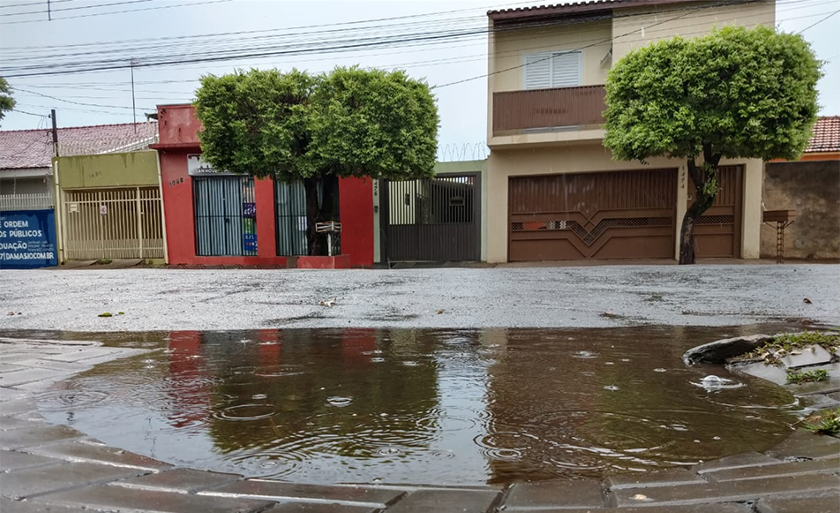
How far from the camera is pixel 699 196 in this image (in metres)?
12.1

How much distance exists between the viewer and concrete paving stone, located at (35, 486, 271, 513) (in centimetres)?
154

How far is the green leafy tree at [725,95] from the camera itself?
10.8 m

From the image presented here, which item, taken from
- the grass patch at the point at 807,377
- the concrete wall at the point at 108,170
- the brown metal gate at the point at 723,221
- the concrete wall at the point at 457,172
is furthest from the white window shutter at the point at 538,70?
the grass patch at the point at 807,377

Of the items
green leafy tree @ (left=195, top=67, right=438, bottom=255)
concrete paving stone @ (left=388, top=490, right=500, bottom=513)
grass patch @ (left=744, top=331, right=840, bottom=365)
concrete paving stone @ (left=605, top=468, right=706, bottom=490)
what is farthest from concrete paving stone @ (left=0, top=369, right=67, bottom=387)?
green leafy tree @ (left=195, top=67, right=438, bottom=255)

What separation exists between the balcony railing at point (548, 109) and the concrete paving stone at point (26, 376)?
1253cm

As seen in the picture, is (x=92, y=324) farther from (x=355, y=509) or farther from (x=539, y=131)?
(x=539, y=131)

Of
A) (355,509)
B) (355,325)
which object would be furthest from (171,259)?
(355,509)

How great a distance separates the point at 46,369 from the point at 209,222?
46.3ft

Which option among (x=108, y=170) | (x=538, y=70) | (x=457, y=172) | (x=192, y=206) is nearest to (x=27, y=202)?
(x=108, y=170)

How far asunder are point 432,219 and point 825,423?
13989mm

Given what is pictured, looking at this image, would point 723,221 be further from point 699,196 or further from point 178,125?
point 178,125

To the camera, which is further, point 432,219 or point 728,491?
point 432,219

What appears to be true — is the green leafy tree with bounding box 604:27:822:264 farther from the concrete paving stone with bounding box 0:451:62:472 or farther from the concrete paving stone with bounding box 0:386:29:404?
the concrete paving stone with bounding box 0:451:62:472

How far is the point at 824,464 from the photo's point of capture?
1.73 m
